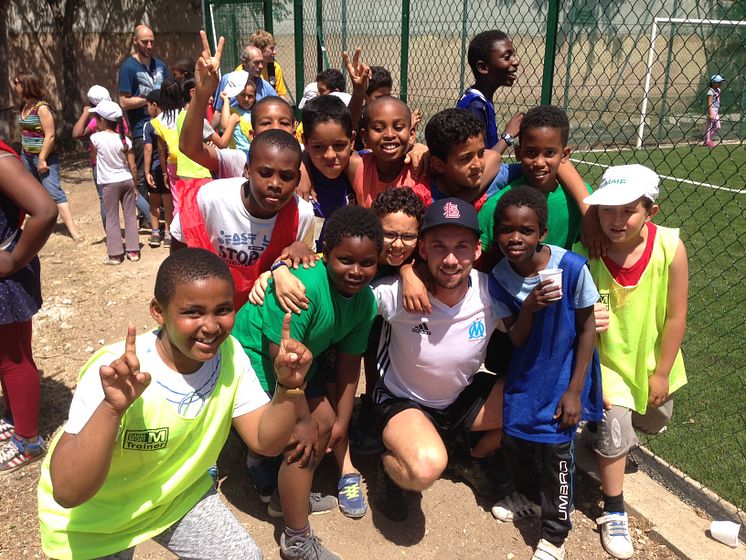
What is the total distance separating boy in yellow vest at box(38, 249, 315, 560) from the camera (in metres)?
1.86

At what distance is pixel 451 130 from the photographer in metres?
2.77

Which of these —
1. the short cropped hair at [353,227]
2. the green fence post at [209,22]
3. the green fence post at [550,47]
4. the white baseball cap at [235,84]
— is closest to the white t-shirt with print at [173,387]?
the short cropped hair at [353,227]

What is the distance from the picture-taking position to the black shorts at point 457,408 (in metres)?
2.95

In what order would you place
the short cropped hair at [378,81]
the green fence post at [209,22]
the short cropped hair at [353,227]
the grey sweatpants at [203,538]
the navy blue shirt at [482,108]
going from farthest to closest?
the green fence post at [209,22] < the short cropped hair at [378,81] < the navy blue shirt at [482,108] < the short cropped hair at [353,227] < the grey sweatpants at [203,538]

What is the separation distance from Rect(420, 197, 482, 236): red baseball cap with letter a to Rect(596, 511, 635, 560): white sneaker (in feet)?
4.73

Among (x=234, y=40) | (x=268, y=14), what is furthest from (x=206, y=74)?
(x=234, y=40)

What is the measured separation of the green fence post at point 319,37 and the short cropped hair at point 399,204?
590 centimetres

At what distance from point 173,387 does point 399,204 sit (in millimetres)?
1241

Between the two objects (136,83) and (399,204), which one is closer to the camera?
(399,204)

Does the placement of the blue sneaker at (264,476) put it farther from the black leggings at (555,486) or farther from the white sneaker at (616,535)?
the white sneaker at (616,535)

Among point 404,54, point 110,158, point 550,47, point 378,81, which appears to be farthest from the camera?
point 110,158

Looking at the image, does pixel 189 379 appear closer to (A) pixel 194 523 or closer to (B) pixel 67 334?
(A) pixel 194 523

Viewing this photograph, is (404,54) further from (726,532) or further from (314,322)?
(726,532)

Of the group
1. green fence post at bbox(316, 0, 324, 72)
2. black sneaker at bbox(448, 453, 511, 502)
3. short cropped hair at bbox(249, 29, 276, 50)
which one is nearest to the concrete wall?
green fence post at bbox(316, 0, 324, 72)
